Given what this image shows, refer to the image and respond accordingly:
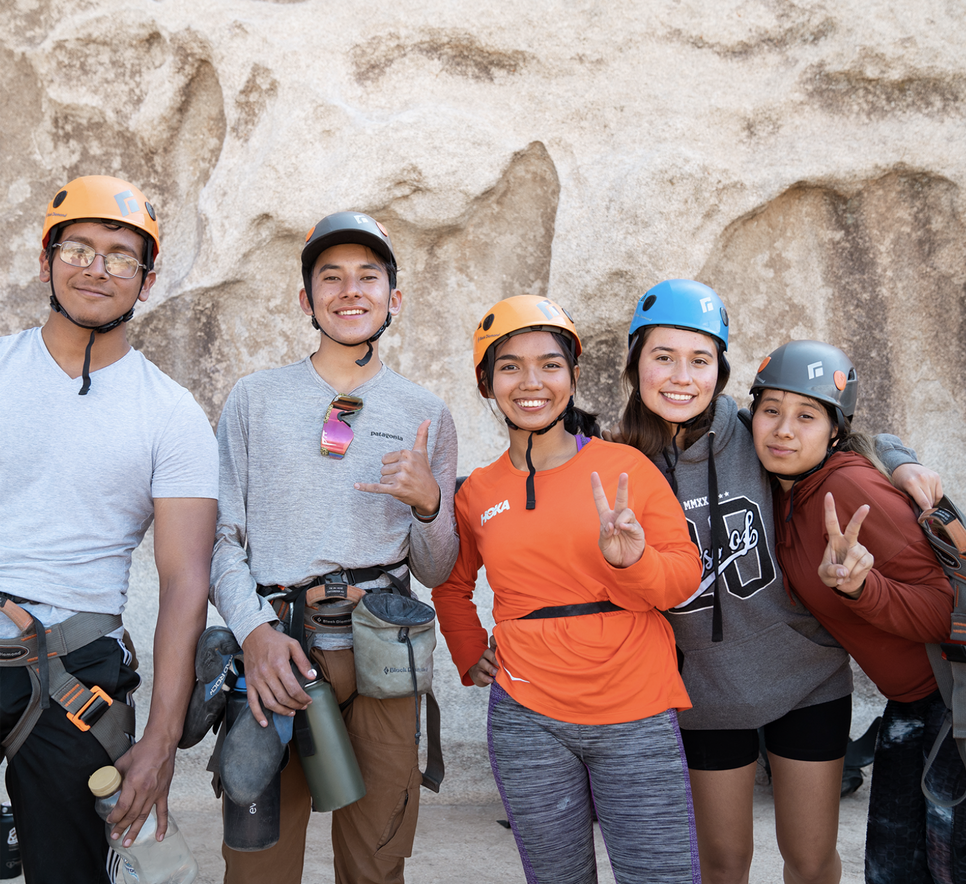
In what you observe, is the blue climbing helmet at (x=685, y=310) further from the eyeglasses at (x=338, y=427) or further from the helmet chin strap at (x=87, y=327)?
the helmet chin strap at (x=87, y=327)

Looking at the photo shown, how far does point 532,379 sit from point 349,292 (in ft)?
2.30

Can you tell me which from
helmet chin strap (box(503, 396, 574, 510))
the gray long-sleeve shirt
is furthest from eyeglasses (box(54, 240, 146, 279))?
helmet chin strap (box(503, 396, 574, 510))

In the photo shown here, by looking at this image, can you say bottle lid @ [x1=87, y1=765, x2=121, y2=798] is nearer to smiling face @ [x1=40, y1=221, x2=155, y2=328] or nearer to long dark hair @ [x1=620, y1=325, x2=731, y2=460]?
smiling face @ [x1=40, y1=221, x2=155, y2=328]

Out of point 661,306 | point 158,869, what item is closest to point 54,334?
point 158,869

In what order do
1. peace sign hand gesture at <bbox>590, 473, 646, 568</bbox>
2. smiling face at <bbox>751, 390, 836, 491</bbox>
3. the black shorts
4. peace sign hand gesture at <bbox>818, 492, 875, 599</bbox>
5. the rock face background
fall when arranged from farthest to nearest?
the rock face background
smiling face at <bbox>751, 390, 836, 491</bbox>
the black shorts
peace sign hand gesture at <bbox>818, 492, 875, 599</bbox>
peace sign hand gesture at <bbox>590, 473, 646, 568</bbox>

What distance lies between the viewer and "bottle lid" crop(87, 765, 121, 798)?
224 centimetres

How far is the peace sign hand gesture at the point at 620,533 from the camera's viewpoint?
84.5 inches

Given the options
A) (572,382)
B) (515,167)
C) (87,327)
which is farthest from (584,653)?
(515,167)

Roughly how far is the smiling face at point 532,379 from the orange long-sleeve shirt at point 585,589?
18 cm

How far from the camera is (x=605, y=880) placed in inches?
150

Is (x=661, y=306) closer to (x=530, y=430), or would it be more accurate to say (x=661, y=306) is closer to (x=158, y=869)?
(x=530, y=430)

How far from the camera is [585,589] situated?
2.36 meters

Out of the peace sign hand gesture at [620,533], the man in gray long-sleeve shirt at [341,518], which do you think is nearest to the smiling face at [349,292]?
the man in gray long-sleeve shirt at [341,518]

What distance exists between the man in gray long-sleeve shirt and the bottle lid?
0.47 metres
